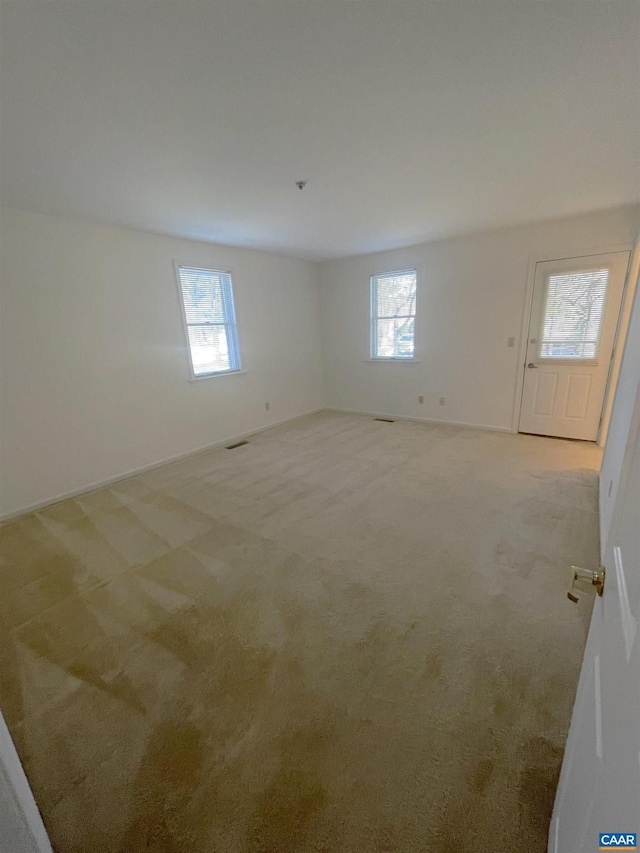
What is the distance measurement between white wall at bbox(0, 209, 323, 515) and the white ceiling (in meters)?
0.43

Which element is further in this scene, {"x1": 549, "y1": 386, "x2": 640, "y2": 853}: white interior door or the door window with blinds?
the door window with blinds

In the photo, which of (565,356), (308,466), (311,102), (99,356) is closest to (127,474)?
(99,356)

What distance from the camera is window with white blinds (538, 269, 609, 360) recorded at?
372 cm

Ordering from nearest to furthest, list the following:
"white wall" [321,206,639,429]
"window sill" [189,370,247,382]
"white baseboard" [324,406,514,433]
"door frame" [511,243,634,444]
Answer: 1. "door frame" [511,243,634,444]
2. "white wall" [321,206,639,429]
3. "window sill" [189,370,247,382]
4. "white baseboard" [324,406,514,433]

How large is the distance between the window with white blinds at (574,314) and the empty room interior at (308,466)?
2 cm

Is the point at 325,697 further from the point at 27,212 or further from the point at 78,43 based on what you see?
the point at 27,212

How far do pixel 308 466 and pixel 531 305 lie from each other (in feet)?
10.7

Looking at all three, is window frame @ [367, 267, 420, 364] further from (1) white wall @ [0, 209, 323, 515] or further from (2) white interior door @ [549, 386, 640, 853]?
(2) white interior door @ [549, 386, 640, 853]

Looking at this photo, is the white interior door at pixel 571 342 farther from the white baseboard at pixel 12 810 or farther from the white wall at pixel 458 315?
the white baseboard at pixel 12 810

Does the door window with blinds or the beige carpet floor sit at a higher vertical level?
the door window with blinds

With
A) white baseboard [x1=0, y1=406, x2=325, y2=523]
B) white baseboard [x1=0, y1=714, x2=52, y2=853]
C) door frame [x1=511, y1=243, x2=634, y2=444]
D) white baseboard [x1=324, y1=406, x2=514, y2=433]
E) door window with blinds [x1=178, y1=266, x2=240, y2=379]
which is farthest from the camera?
white baseboard [x1=324, y1=406, x2=514, y2=433]

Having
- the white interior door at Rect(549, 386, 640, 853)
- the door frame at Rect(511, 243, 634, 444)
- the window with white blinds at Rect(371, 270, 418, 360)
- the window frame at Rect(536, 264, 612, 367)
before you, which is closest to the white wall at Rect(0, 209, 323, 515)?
the window with white blinds at Rect(371, 270, 418, 360)

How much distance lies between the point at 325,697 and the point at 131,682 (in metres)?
0.85

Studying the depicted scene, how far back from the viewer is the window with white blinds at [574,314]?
3725 mm
